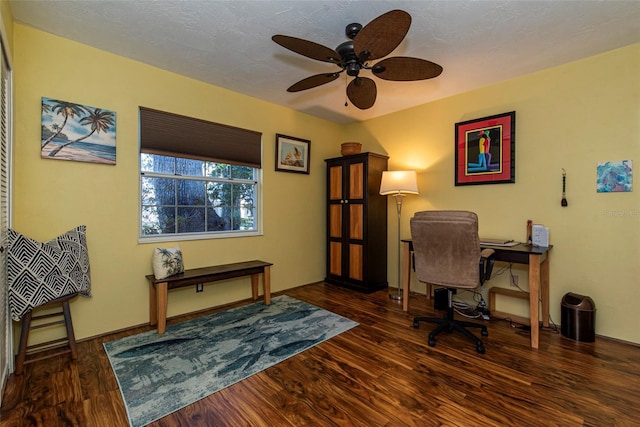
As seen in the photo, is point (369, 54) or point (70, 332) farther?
point (70, 332)

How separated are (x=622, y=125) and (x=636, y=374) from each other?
2.01 m

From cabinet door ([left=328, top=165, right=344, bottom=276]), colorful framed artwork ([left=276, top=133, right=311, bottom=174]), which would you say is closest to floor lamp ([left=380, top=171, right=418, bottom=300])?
cabinet door ([left=328, top=165, right=344, bottom=276])

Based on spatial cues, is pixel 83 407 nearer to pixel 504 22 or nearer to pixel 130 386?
pixel 130 386

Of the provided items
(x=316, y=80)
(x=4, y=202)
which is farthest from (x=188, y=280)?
(x=316, y=80)

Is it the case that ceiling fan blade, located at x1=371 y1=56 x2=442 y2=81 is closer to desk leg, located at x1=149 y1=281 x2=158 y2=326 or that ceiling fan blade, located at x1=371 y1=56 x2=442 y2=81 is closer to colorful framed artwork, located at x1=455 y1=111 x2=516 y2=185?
colorful framed artwork, located at x1=455 y1=111 x2=516 y2=185

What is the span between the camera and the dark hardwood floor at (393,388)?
154 centimetres

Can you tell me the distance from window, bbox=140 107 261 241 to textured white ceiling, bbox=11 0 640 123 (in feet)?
2.04

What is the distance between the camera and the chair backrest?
7.34 feet

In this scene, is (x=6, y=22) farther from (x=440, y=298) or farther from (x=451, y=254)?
(x=440, y=298)

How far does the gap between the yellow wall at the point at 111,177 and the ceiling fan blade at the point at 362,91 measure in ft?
5.64

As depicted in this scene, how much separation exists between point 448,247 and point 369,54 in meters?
1.61

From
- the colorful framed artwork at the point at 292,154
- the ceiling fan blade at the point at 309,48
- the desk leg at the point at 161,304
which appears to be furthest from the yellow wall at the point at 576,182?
the desk leg at the point at 161,304

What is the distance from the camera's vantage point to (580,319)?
2.42 m

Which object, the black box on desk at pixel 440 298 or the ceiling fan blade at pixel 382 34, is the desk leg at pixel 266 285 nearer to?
the black box on desk at pixel 440 298
